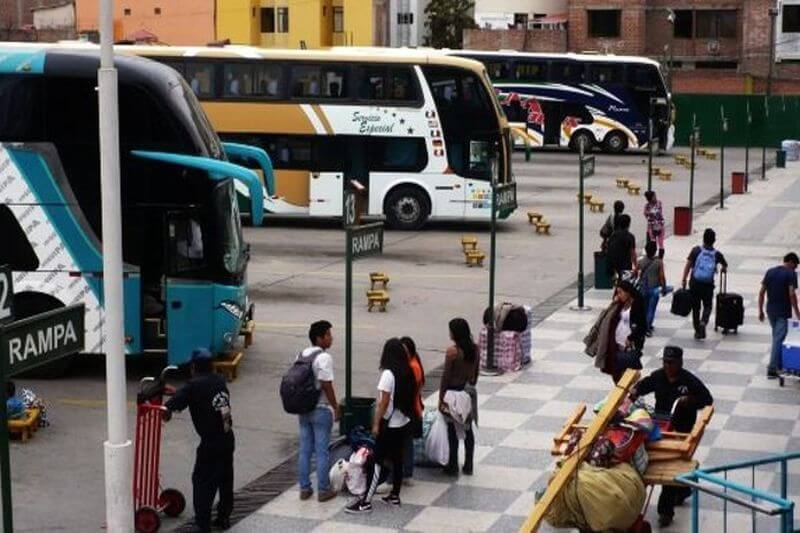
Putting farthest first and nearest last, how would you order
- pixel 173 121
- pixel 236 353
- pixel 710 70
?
pixel 710 70, pixel 236 353, pixel 173 121

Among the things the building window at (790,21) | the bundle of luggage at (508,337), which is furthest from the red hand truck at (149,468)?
the building window at (790,21)

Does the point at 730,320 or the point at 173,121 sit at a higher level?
the point at 173,121

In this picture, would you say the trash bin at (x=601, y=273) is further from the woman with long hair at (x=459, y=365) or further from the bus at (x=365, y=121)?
the woman with long hair at (x=459, y=365)

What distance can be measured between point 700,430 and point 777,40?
66.8 m

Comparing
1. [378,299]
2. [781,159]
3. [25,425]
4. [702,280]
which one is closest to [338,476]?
[25,425]

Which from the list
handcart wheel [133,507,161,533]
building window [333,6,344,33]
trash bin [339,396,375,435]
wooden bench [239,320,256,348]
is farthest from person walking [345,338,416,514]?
building window [333,6,344,33]

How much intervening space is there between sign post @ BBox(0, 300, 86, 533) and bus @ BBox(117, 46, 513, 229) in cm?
2546

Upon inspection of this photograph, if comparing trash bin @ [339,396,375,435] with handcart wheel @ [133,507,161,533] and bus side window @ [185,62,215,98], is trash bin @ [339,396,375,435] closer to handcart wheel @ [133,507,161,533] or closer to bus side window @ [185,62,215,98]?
handcart wheel @ [133,507,161,533]

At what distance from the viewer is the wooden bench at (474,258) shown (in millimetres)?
30922

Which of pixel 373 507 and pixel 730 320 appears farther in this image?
pixel 730 320

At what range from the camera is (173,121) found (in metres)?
19.6

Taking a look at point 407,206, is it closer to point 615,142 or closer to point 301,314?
point 301,314

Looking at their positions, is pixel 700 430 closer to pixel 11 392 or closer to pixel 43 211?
pixel 11 392

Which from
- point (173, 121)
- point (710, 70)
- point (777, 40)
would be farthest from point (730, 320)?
point (777, 40)
